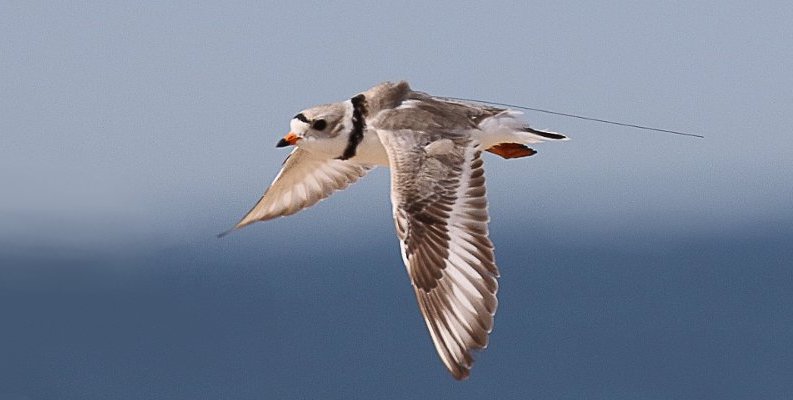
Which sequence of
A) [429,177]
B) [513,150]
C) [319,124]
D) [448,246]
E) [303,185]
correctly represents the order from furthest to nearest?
[303,185] → [513,150] → [319,124] → [429,177] → [448,246]

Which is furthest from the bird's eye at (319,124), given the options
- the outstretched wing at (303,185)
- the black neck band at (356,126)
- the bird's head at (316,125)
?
the outstretched wing at (303,185)

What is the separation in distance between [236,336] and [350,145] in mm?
46343

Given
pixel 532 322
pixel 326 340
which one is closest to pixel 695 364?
pixel 532 322

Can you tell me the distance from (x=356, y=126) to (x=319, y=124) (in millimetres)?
227

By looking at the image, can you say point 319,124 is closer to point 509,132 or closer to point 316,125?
point 316,125

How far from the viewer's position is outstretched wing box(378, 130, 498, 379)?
25.6ft

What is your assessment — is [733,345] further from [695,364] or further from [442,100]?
[442,100]

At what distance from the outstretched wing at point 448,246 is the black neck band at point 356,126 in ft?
1.97

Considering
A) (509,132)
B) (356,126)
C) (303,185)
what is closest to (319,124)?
(356,126)

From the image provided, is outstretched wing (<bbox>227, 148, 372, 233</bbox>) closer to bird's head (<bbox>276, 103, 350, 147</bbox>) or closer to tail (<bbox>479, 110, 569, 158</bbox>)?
bird's head (<bbox>276, 103, 350, 147</bbox>)

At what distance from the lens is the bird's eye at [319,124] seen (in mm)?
9195

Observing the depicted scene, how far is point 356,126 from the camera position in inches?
359

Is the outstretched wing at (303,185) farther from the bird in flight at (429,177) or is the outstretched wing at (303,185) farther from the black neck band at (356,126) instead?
the black neck band at (356,126)

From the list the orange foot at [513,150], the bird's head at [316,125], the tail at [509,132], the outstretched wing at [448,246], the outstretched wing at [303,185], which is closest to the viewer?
the outstretched wing at [448,246]
